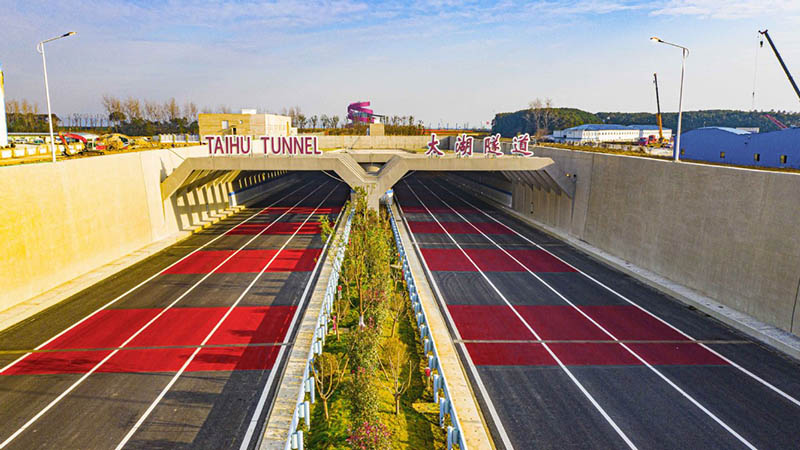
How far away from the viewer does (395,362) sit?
17859mm

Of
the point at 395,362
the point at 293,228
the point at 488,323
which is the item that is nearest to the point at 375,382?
the point at 395,362

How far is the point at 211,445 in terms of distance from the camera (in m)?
14.0

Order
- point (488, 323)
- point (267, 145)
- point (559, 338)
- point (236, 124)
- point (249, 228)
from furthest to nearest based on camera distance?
1. point (236, 124)
2. point (249, 228)
3. point (267, 145)
4. point (488, 323)
5. point (559, 338)

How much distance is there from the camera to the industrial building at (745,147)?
1259 inches

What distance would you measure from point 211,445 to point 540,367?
1201 centimetres

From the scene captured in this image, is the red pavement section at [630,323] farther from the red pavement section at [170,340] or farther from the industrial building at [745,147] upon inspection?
the industrial building at [745,147]

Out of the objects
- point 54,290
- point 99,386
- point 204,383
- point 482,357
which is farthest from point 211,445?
point 54,290

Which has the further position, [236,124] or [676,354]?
[236,124]

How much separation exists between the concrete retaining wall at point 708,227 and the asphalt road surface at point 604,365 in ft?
7.02

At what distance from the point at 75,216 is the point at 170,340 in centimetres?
1373

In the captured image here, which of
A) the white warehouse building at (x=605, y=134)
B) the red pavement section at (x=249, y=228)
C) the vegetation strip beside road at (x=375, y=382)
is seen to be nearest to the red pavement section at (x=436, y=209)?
the red pavement section at (x=249, y=228)

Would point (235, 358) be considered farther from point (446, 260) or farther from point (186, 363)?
point (446, 260)

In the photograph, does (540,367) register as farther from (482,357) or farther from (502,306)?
(502,306)

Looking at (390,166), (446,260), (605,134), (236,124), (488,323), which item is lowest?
(488,323)
